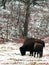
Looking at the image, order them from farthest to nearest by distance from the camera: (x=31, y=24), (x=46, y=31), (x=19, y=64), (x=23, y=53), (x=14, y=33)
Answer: (x=31, y=24) < (x=46, y=31) < (x=14, y=33) < (x=23, y=53) < (x=19, y=64)

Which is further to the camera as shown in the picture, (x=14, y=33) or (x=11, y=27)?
(x=11, y=27)

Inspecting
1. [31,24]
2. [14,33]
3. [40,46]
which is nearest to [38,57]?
[40,46]

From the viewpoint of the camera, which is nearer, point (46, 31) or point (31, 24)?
point (46, 31)

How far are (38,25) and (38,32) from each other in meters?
4.05

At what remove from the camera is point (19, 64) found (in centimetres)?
1430

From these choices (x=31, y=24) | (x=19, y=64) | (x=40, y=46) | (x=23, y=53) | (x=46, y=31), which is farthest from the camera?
(x=31, y=24)

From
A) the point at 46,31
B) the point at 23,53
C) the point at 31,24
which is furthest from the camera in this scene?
the point at 31,24

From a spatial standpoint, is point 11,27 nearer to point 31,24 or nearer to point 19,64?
point 31,24

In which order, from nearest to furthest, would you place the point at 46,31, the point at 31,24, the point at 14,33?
the point at 14,33 < the point at 46,31 < the point at 31,24

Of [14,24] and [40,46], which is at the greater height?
[40,46]

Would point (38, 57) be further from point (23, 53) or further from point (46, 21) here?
point (46, 21)

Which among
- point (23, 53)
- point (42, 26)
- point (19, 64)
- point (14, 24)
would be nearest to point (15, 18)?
point (14, 24)

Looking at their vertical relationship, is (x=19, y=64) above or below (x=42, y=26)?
above

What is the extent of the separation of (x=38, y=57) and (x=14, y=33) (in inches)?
984
